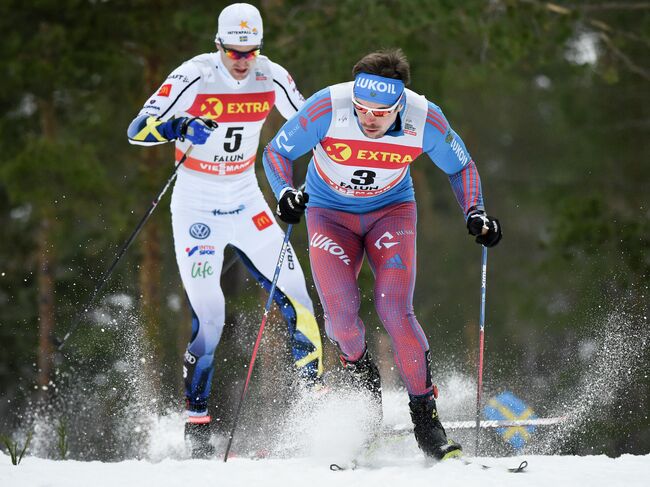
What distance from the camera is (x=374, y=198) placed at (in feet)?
19.4

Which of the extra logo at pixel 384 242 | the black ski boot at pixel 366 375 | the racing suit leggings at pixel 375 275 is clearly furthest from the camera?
the black ski boot at pixel 366 375

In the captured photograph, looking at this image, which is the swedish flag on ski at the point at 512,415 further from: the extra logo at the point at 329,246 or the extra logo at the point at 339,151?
the extra logo at the point at 339,151

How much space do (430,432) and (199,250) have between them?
2212 millimetres

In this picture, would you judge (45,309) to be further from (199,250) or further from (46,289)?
(199,250)

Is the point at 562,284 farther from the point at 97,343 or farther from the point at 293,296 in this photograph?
the point at 293,296

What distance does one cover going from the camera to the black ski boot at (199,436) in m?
6.74

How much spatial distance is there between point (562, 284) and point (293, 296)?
47.6ft

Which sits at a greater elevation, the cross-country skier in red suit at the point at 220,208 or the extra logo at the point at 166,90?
the extra logo at the point at 166,90

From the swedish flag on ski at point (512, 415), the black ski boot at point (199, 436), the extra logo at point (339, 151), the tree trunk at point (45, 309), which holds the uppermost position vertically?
the extra logo at point (339, 151)

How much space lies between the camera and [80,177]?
1344 centimetres

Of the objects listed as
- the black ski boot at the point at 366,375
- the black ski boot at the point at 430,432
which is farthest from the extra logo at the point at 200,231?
the black ski boot at the point at 430,432

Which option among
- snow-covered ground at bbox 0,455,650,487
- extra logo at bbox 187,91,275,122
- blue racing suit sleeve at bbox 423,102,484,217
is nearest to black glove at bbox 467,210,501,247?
blue racing suit sleeve at bbox 423,102,484,217

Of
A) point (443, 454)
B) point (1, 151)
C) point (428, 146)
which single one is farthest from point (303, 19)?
point (443, 454)

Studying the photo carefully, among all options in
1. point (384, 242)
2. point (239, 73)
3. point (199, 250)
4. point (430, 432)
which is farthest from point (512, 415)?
point (239, 73)
